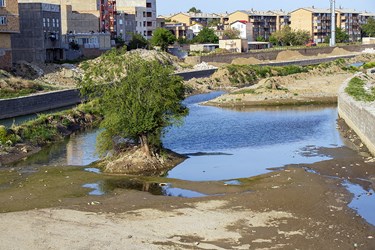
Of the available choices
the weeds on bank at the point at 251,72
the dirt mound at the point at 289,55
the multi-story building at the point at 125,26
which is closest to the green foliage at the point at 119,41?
the multi-story building at the point at 125,26

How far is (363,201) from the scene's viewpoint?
27844 millimetres

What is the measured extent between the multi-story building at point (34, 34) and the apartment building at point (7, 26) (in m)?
8.85

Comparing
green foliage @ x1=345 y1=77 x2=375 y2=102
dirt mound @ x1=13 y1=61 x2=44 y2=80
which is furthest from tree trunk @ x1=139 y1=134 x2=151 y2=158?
dirt mound @ x1=13 y1=61 x2=44 y2=80

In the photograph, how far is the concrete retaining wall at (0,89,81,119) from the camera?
58562mm

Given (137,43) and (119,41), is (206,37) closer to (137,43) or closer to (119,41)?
(137,43)

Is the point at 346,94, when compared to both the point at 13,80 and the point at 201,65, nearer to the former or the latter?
the point at 13,80

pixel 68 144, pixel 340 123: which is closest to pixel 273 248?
pixel 68 144

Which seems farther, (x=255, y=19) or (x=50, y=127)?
(x=255, y=19)

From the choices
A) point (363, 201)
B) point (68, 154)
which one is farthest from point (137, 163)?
point (363, 201)

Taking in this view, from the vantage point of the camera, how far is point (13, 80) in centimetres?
6975

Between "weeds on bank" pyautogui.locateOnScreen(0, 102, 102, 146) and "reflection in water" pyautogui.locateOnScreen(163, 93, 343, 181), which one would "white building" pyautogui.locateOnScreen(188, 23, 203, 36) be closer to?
"reflection in water" pyautogui.locateOnScreen(163, 93, 343, 181)

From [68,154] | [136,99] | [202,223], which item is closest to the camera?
[202,223]

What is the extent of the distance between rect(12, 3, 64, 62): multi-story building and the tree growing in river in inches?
2003

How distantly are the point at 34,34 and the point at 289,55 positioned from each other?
6818 centimetres
